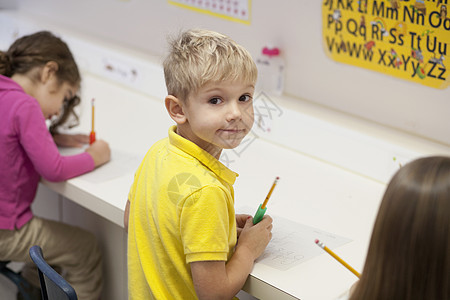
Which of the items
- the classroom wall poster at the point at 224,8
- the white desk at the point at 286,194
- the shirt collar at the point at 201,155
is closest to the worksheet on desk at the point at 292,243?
the white desk at the point at 286,194

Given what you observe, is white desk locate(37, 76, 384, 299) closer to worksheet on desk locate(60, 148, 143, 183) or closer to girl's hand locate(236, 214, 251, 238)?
worksheet on desk locate(60, 148, 143, 183)

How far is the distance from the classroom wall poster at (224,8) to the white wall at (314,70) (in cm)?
2

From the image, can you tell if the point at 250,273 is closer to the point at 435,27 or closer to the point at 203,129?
the point at 203,129

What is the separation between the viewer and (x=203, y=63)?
3.85 feet

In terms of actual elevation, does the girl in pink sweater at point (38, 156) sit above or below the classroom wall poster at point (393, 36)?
below


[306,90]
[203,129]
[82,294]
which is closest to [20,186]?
[82,294]

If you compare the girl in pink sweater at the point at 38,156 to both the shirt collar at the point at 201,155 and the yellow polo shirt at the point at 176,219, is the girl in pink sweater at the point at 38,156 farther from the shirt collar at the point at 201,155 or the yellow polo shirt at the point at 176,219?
the shirt collar at the point at 201,155

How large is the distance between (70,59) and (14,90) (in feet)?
0.71

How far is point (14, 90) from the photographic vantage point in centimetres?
172

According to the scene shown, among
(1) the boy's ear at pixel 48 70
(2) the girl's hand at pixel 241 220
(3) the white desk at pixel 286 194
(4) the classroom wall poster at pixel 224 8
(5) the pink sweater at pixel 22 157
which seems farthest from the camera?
(4) the classroom wall poster at pixel 224 8

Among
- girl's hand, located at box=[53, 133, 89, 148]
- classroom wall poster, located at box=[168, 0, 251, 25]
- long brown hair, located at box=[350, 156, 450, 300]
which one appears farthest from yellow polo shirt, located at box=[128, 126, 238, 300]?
classroom wall poster, located at box=[168, 0, 251, 25]

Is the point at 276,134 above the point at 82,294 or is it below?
above

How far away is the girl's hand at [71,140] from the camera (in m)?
1.99

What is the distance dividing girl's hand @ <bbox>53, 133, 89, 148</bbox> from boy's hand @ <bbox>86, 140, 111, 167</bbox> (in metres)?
0.12
